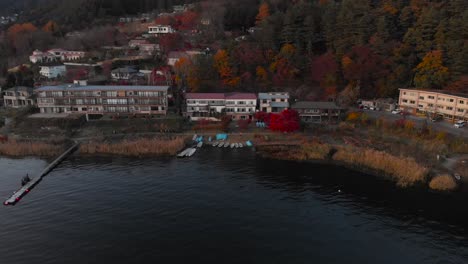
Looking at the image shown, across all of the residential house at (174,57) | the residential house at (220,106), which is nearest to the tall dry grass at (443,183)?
the residential house at (220,106)

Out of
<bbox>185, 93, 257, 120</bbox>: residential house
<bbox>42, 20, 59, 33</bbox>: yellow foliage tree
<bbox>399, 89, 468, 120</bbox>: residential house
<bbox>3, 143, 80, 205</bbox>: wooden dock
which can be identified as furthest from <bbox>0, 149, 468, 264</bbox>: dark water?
<bbox>42, 20, 59, 33</bbox>: yellow foliage tree

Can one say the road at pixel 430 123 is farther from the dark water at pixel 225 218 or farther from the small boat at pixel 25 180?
the small boat at pixel 25 180

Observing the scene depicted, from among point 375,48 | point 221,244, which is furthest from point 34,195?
point 375,48

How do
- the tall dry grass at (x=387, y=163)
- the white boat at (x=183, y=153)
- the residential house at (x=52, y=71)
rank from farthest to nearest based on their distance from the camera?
the residential house at (x=52, y=71), the white boat at (x=183, y=153), the tall dry grass at (x=387, y=163)

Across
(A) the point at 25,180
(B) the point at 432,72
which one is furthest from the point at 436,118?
(A) the point at 25,180

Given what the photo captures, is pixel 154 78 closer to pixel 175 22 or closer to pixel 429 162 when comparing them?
pixel 175 22
